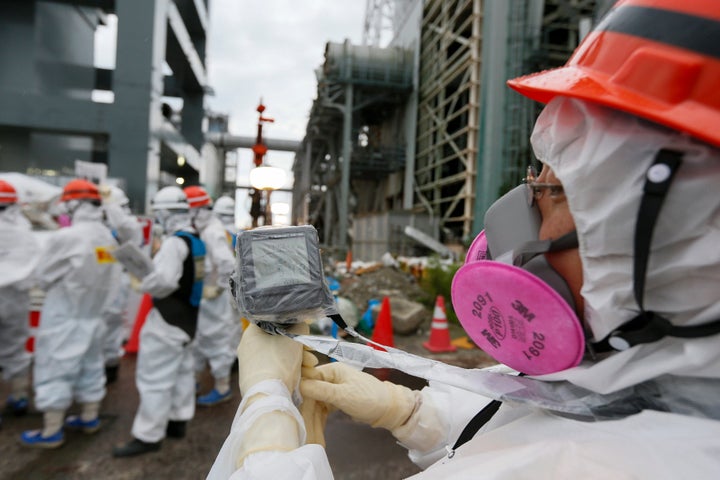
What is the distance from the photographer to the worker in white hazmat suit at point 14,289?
12.2ft

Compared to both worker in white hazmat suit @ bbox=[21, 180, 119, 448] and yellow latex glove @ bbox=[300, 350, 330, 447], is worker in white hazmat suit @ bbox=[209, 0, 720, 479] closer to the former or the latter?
yellow latex glove @ bbox=[300, 350, 330, 447]

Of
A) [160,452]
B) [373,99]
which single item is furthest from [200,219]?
[373,99]

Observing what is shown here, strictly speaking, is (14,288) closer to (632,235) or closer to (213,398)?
(213,398)

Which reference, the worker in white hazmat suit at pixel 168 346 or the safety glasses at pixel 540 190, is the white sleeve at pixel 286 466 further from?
the worker in white hazmat suit at pixel 168 346

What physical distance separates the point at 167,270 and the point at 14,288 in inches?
77.1

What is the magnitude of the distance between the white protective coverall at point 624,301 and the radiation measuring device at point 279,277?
0.36 m

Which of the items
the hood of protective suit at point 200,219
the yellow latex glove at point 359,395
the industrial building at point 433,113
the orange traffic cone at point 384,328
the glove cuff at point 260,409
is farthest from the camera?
the industrial building at point 433,113

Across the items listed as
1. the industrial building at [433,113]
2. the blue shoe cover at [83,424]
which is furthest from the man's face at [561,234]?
the industrial building at [433,113]

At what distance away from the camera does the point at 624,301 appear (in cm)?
65

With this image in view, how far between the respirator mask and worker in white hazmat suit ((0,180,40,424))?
4.50 m

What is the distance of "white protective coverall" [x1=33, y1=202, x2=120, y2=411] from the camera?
331 centimetres

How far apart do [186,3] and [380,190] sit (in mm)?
11981

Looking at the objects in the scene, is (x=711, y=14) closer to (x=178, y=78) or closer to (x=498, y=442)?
(x=498, y=442)

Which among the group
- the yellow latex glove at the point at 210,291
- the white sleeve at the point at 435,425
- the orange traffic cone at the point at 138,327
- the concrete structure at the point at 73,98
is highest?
the concrete structure at the point at 73,98
